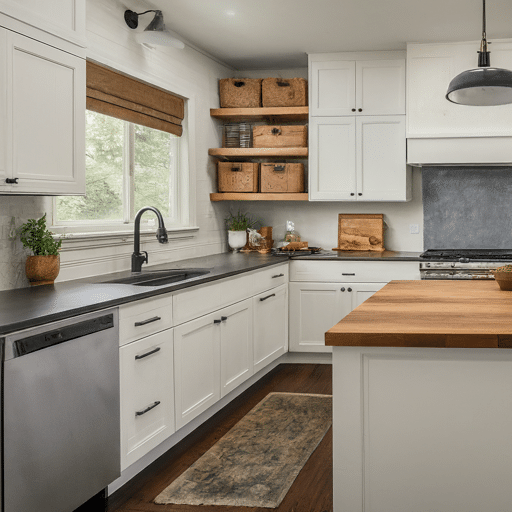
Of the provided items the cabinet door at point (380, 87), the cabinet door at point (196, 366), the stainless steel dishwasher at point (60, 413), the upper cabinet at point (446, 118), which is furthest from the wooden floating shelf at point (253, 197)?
the stainless steel dishwasher at point (60, 413)

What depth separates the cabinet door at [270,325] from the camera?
4434mm

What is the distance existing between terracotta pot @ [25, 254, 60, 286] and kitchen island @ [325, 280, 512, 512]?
5.31 feet

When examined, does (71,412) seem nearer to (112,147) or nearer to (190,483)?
(190,483)

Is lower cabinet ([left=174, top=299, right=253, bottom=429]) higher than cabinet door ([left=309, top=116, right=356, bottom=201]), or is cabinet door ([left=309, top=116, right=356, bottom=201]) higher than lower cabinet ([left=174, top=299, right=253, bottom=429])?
cabinet door ([left=309, top=116, right=356, bottom=201])

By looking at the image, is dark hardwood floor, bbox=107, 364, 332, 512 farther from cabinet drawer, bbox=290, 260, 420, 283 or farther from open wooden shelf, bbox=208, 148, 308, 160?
open wooden shelf, bbox=208, 148, 308, 160

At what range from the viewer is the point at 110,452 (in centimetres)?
255

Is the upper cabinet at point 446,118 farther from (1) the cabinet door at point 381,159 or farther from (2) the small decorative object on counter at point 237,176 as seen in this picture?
(2) the small decorative object on counter at point 237,176

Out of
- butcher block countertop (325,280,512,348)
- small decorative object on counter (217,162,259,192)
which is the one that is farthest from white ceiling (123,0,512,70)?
butcher block countertop (325,280,512,348)

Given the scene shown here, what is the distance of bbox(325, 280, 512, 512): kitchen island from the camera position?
1885 mm

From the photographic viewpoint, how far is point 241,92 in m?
5.39

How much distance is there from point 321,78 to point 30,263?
3.20 metres

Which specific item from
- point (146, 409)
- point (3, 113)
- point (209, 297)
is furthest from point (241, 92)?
point (146, 409)

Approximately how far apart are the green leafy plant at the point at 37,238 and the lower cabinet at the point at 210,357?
0.74 metres

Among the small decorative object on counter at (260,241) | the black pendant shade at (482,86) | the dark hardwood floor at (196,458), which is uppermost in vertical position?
the black pendant shade at (482,86)
